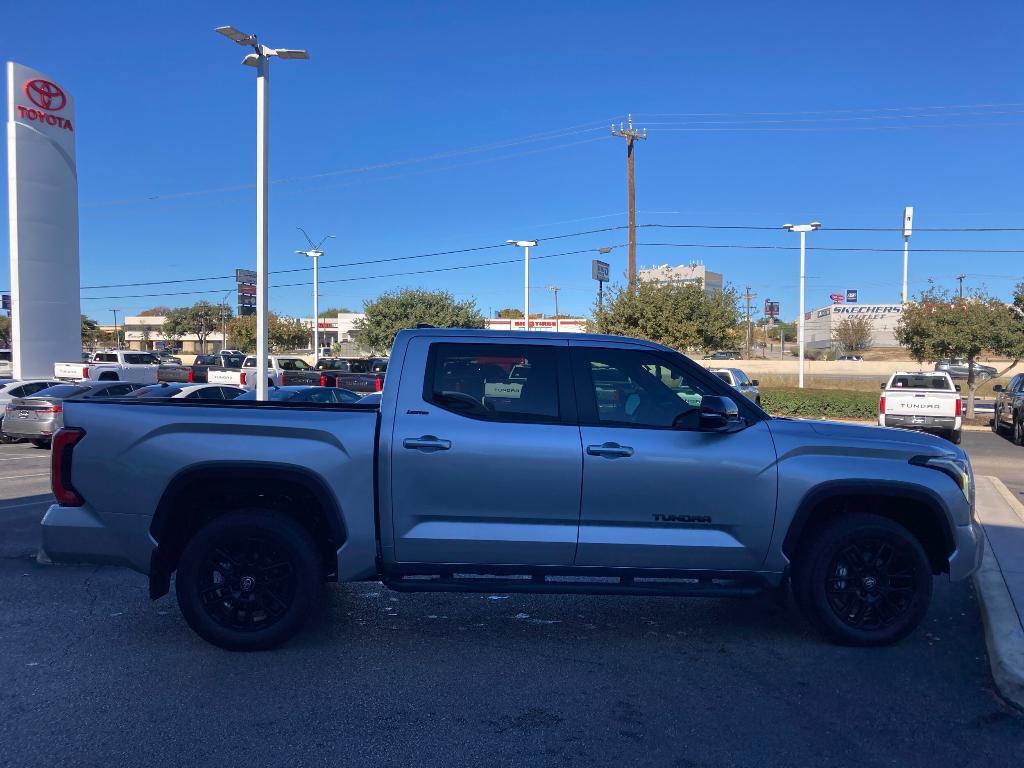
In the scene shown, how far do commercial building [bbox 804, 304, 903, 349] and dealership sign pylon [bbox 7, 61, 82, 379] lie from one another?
88.7 metres

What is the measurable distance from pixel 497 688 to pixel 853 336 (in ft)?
316

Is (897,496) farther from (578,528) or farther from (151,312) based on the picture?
(151,312)

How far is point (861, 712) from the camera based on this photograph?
4.33 m

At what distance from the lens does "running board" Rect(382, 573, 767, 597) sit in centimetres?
492

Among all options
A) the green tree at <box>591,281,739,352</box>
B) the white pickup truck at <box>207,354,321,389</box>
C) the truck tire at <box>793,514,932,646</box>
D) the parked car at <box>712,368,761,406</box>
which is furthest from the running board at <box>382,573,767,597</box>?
the green tree at <box>591,281,739,352</box>

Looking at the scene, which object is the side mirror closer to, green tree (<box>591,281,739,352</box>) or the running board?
the running board

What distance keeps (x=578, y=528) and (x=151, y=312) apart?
133764mm

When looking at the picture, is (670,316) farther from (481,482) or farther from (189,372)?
(481,482)

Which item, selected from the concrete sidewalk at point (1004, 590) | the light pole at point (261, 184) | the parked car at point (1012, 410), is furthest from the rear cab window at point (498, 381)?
the parked car at point (1012, 410)

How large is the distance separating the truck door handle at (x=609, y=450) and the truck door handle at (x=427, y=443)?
33.8 inches

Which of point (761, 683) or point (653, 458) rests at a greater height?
point (653, 458)

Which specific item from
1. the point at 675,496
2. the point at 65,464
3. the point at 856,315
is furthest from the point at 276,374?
the point at 856,315

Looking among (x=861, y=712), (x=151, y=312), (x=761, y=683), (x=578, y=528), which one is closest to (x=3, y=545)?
(x=578, y=528)

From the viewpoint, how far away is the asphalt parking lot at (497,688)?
3.88m
